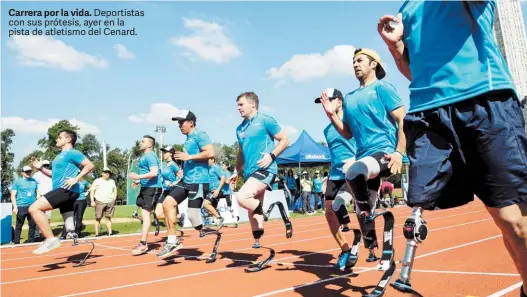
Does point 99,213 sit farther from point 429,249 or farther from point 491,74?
point 491,74

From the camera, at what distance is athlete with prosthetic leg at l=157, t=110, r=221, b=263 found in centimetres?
689

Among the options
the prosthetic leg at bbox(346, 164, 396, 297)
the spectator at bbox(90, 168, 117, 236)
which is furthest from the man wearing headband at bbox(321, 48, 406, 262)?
the spectator at bbox(90, 168, 117, 236)

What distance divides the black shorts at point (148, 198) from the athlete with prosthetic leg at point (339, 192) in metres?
4.01

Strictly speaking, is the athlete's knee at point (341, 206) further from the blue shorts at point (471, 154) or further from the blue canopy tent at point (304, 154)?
the blue canopy tent at point (304, 154)

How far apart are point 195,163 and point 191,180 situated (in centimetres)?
29

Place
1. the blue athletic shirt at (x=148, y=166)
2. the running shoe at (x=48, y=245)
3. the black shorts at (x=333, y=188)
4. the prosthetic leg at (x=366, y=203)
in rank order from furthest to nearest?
the blue athletic shirt at (x=148, y=166), the running shoe at (x=48, y=245), the black shorts at (x=333, y=188), the prosthetic leg at (x=366, y=203)

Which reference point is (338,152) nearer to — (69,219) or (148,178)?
(148,178)

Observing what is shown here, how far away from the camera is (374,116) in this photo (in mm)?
4262

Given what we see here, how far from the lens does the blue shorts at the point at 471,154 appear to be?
82.8 inches

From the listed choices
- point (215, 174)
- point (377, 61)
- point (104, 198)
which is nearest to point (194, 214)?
point (377, 61)

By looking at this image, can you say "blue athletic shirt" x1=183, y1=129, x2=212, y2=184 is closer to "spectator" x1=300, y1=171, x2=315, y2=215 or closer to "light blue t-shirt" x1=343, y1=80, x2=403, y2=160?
"light blue t-shirt" x1=343, y1=80, x2=403, y2=160

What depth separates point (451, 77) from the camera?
7.61 feet

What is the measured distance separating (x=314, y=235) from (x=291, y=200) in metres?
11.9

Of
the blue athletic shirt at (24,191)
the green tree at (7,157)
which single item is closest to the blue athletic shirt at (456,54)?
the blue athletic shirt at (24,191)
